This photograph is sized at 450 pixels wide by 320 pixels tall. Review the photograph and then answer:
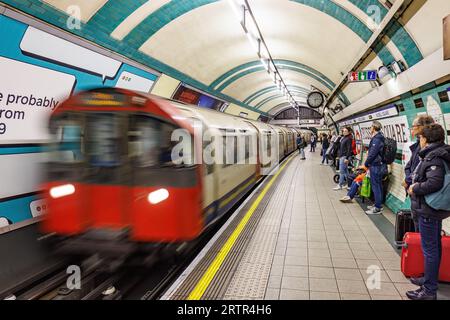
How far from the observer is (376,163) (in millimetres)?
5961

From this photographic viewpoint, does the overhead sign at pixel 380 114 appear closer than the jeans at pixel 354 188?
Yes

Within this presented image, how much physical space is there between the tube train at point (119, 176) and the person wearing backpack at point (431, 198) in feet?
8.09

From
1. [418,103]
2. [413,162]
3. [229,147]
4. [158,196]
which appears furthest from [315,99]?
[158,196]

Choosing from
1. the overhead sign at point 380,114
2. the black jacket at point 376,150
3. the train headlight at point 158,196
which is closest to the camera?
the train headlight at point 158,196

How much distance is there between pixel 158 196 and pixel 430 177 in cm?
293

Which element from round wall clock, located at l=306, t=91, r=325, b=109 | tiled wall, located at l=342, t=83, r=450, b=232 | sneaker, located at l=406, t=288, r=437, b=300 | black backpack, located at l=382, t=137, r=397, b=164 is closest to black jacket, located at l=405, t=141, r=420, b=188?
tiled wall, located at l=342, t=83, r=450, b=232

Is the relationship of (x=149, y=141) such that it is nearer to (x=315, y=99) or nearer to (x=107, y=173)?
(x=107, y=173)

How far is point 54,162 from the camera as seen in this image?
3.92m

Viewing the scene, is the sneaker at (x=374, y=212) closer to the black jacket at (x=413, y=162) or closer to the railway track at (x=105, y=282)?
the black jacket at (x=413, y=162)

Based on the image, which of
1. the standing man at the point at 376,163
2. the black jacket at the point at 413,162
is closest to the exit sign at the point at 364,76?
the standing man at the point at 376,163

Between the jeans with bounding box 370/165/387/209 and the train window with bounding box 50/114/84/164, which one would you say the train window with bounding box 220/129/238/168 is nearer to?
the train window with bounding box 50/114/84/164

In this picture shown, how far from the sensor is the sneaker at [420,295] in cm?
306
